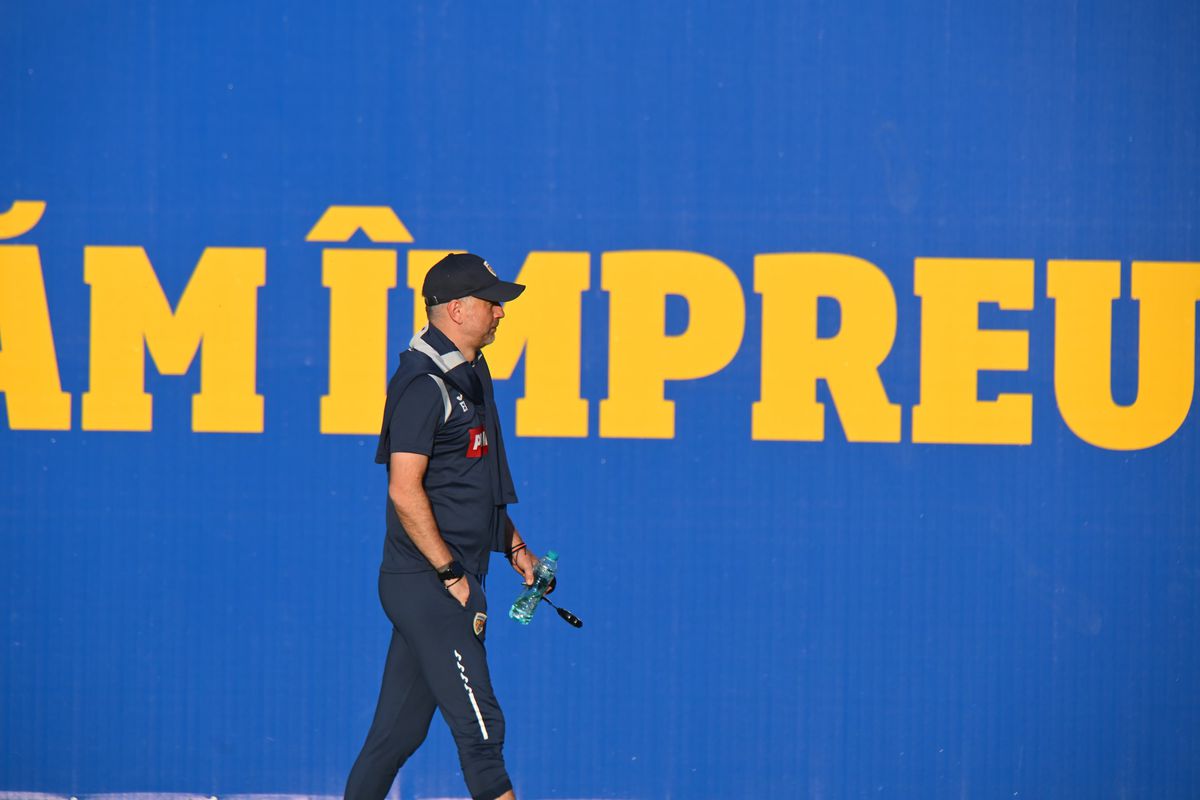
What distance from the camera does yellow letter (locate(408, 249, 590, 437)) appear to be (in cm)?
496

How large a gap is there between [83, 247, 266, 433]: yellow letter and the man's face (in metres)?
1.28

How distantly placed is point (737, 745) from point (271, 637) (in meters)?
1.80

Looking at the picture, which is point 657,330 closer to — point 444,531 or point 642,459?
point 642,459

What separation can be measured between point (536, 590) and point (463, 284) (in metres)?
0.99

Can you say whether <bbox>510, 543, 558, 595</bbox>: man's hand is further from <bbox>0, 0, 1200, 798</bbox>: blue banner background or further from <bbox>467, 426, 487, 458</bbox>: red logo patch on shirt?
<bbox>0, 0, 1200, 798</bbox>: blue banner background

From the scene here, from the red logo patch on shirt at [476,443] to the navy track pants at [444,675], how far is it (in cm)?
37

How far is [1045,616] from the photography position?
4902 millimetres

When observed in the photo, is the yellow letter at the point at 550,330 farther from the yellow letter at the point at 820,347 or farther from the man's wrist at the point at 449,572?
the man's wrist at the point at 449,572

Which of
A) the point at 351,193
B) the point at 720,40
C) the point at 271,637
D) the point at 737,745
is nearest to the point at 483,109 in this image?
the point at 351,193

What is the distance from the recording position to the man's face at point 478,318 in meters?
4.04

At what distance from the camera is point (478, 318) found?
406 centimetres

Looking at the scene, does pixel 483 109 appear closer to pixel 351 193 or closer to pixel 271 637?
pixel 351 193

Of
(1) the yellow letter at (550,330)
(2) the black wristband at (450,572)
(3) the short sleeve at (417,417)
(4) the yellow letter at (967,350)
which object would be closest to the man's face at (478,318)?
(3) the short sleeve at (417,417)

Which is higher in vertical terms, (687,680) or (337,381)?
(337,381)
